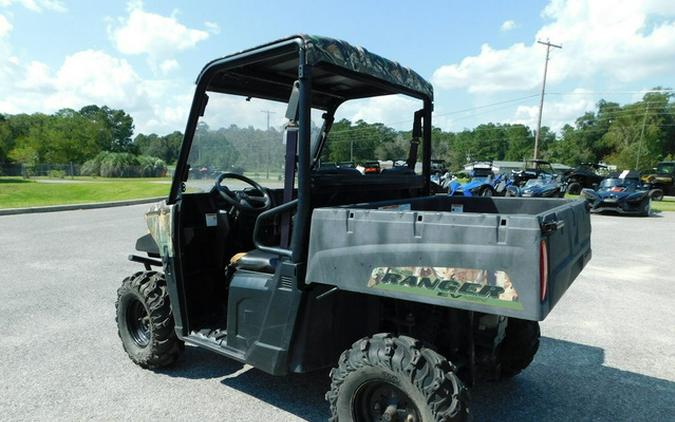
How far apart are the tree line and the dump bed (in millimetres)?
1281

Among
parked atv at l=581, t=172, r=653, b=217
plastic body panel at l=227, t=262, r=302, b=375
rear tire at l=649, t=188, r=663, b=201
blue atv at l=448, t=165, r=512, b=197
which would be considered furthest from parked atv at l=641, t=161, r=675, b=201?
plastic body panel at l=227, t=262, r=302, b=375

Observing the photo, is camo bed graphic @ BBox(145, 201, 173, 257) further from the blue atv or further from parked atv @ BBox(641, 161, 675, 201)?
parked atv @ BBox(641, 161, 675, 201)

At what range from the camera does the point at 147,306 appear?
12.3ft

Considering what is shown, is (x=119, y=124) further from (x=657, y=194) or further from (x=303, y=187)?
(x=303, y=187)

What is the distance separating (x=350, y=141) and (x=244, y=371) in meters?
2.05

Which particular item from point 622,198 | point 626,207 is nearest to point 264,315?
point 622,198

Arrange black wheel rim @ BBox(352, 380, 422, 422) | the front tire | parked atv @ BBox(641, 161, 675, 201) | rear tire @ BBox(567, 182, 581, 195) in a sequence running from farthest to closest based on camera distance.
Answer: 1. parked atv @ BBox(641, 161, 675, 201)
2. rear tire @ BBox(567, 182, 581, 195)
3. black wheel rim @ BBox(352, 380, 422, 422)
4. the front tire

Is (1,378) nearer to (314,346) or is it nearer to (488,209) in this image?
→ (314,346)

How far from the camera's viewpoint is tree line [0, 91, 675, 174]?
383 centimetres

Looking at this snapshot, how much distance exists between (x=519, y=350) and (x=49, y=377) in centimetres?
348

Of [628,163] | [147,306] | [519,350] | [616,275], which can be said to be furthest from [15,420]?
[628,163]

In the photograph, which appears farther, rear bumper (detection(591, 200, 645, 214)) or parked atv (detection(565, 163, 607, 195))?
parked atv (detection(565, 163, 607, 195))

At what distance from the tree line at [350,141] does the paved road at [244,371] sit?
164cm

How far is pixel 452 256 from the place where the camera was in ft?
7.32
